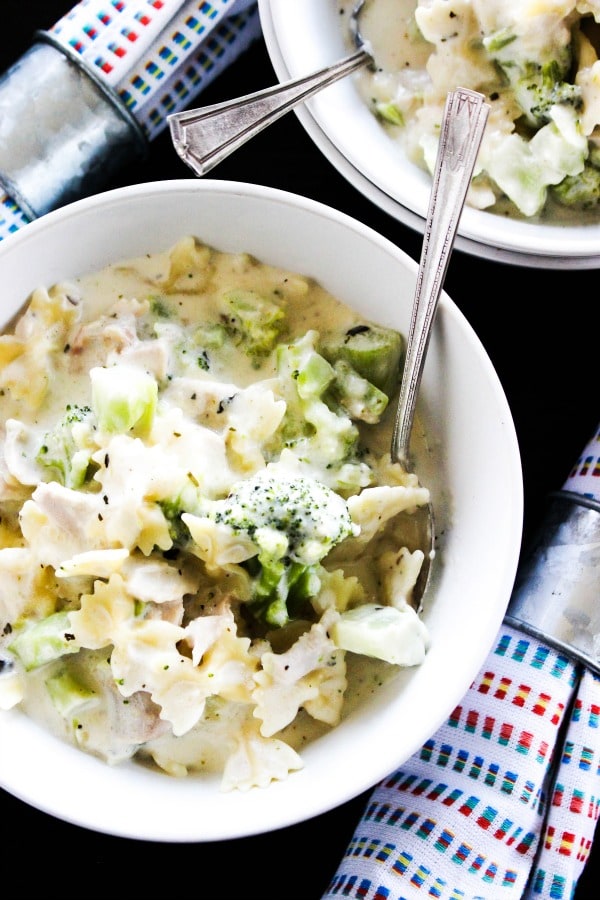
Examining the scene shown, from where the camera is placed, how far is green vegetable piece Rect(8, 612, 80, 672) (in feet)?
5.11

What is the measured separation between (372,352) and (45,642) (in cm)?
69

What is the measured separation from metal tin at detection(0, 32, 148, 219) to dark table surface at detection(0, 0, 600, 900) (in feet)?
0.39

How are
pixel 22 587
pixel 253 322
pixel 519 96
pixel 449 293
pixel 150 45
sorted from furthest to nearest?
pixel 449 293 → pixel 150 45 → pixel 519 96 → pixel 253 322 → pixel 22 587

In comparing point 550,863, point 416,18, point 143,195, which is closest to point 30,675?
point 143,195

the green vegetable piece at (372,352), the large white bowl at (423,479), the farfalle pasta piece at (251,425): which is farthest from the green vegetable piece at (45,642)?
the green vegetable piece at (372,352)

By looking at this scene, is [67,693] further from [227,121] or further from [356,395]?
[227,121]

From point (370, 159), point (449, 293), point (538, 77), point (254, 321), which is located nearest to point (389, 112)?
point (370, 159)

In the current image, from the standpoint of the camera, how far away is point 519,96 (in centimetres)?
184

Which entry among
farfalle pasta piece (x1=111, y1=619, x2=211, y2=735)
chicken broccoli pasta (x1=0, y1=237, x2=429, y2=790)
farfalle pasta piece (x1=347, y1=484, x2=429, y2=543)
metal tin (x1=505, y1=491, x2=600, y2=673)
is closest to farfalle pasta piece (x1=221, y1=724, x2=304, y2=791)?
chicken broccoli pasta (x1=0, y1=237, x2=429, y2=790)

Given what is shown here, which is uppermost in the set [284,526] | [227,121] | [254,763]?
[227,121]

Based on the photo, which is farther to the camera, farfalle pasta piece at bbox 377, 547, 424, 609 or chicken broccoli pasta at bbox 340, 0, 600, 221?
chicken broccoli pasta at bbox 340, 0, 600, 221

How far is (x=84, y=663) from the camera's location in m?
1.64

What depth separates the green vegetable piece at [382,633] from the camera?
1.55 m

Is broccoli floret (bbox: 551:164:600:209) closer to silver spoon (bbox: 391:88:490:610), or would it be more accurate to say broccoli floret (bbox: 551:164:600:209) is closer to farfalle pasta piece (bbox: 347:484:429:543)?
silver spoon (bbox: 391:88:490:610)
